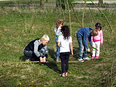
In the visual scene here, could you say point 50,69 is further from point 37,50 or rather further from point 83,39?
point 83,39

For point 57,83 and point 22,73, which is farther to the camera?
point 22,73

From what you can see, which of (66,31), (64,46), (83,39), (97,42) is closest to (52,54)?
(83,39)

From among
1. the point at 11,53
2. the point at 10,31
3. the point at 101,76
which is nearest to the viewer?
the point at 101,76

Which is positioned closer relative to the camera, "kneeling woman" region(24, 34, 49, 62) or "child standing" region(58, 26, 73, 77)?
"child standing" region(58, 26, 73, 77)

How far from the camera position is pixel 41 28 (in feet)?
35.9

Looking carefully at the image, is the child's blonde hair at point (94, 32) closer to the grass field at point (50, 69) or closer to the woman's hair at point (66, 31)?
the grass field at point (50, 69)

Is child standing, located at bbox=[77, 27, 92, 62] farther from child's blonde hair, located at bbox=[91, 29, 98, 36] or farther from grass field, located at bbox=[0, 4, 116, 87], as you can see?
grass field, located at bbox=[0, 4, 116, 87]

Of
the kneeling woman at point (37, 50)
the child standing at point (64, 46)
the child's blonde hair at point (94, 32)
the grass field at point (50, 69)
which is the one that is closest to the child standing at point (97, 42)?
the grass field at point (50, 69)

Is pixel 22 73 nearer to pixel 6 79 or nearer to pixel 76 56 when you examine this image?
pixel 6 79

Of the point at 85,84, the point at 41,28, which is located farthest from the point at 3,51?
the point at 41,28

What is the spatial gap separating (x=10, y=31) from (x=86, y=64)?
5.13 m

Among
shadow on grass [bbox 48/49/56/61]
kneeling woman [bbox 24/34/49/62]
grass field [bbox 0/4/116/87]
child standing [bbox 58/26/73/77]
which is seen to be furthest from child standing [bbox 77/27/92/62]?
child standing [bbox 58/26/73/77]

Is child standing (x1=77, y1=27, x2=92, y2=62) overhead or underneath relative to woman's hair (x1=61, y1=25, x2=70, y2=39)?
underneath

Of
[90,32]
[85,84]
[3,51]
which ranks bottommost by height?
[85,84]
